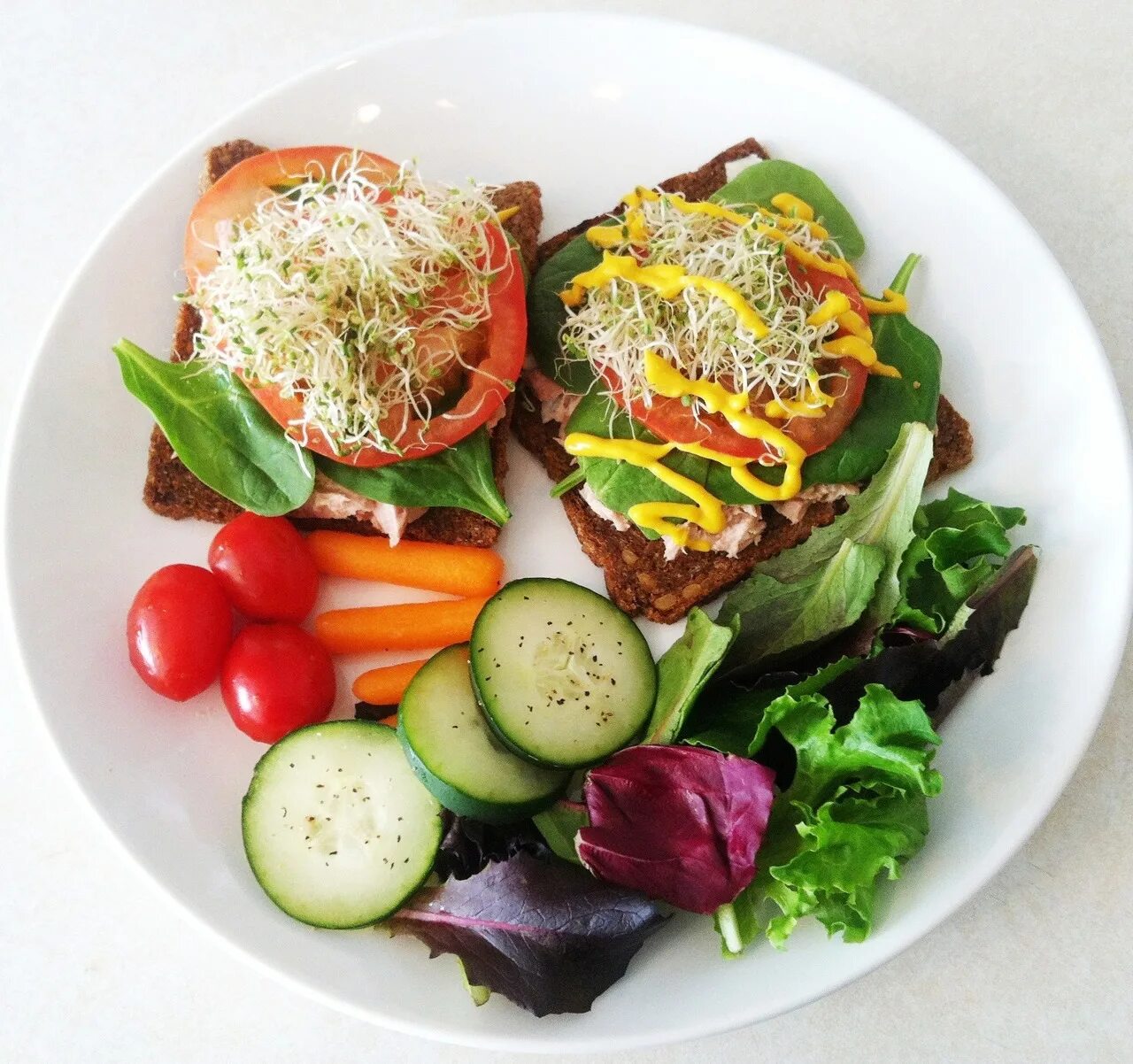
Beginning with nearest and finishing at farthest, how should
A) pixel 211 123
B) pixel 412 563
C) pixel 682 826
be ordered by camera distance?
pixel 682 826, pixel 412 563, pixel 211 123

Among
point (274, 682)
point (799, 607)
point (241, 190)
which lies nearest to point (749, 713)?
point (799, 607)

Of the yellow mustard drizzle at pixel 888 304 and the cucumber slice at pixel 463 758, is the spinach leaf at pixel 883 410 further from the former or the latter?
the cucumber slice at pixel 463 758

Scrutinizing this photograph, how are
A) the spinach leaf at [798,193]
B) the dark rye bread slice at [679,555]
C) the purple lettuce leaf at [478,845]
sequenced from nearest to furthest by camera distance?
1. the purple lettuce leaf at [478,845]
2. the dark rye bread slice at [679,555]
3. the spinach leaf at [798,193]

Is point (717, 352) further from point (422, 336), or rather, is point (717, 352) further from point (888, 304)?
point (422, 336)

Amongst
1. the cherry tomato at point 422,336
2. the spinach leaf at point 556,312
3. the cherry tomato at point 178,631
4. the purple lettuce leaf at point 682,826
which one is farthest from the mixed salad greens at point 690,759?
the spinach leaf at point 556,312

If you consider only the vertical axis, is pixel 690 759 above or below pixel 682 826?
above

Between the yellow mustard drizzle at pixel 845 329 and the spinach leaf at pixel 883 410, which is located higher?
the yellow mustard drizzle at pixel 845 329
